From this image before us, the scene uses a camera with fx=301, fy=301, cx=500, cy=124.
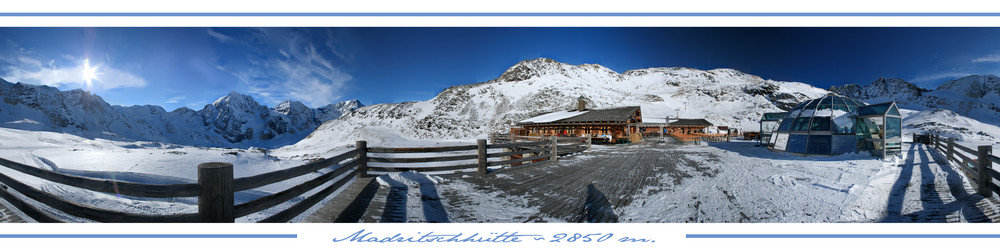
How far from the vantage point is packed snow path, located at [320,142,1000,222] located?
154 inches

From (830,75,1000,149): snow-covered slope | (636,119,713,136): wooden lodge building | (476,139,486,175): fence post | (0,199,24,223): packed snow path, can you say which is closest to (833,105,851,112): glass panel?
(476,139,486,175): fence post

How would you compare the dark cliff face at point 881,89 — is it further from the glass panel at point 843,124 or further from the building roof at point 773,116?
the glass panel at point 843,124

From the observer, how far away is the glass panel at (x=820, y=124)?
11.5m

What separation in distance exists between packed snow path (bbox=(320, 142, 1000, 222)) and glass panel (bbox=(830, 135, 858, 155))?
15.0ft

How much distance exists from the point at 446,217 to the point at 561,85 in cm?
9116

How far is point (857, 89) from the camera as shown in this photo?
114 m

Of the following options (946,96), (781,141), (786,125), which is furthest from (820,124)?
(946,96)

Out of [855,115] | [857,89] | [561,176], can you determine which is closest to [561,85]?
[855,115]

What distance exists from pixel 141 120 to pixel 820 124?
21128cm

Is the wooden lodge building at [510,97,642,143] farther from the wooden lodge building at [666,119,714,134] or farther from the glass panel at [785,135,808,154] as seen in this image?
the wooden lodge building at [666,119,714,134]

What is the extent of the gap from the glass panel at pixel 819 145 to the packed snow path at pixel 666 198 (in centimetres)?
459
